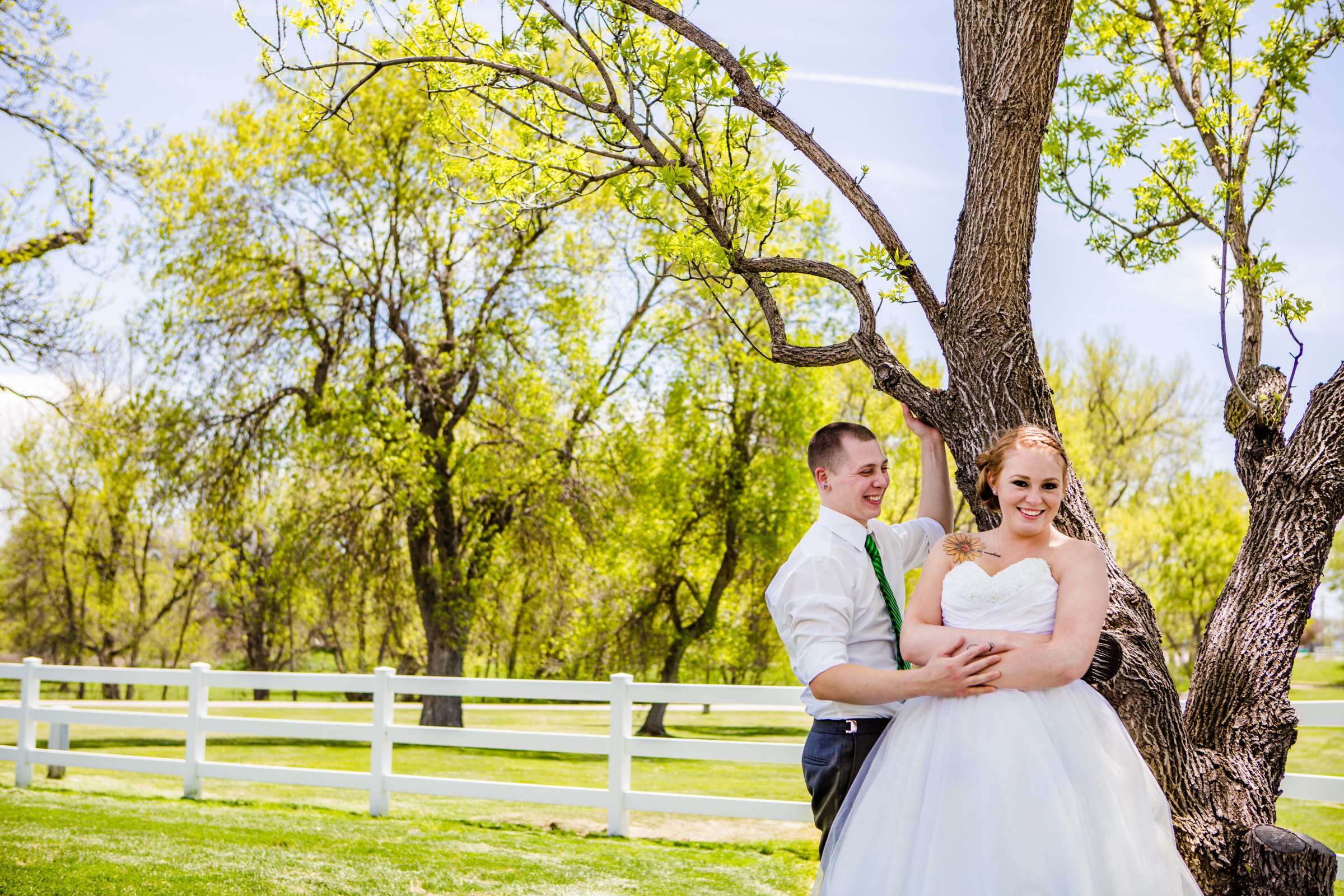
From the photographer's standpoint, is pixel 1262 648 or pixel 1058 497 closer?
pixel 1058 497

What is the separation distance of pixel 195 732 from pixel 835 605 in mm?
8587

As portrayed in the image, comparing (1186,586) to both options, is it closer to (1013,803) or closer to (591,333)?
(591,333)

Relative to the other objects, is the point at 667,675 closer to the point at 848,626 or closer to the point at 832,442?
the point at 832,442

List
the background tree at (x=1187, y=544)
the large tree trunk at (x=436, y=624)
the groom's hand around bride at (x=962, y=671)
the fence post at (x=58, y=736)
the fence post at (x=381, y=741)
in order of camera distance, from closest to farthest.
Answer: the groom's hand around bride at (x=962, y=671) → the fence post at (x=381, y=741) → the fence post at (x=58, y=736) → the large tree trunk at (x=436, y=624) → the background tree at (x=1187, y=544)

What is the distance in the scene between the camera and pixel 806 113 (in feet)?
15.5

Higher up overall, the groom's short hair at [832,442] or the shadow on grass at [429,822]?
the groom's short hair at [832,442]

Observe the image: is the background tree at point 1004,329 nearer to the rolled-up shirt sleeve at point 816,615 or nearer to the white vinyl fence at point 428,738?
the rolled-up shirt sleeve at point 816,615

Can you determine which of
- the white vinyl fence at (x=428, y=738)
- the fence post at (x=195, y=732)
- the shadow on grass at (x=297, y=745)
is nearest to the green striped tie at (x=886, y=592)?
the white vinyl fence at (x=428, y=738)

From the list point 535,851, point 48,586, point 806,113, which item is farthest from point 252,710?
point 806,113

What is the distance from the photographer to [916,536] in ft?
13.0

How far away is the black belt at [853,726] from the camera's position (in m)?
3.53

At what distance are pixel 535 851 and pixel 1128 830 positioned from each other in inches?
218

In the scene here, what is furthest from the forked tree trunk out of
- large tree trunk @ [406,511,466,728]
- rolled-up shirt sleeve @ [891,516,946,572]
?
large tree trunk @ [406,511,466,728]

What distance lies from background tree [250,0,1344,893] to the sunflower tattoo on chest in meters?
0.49
